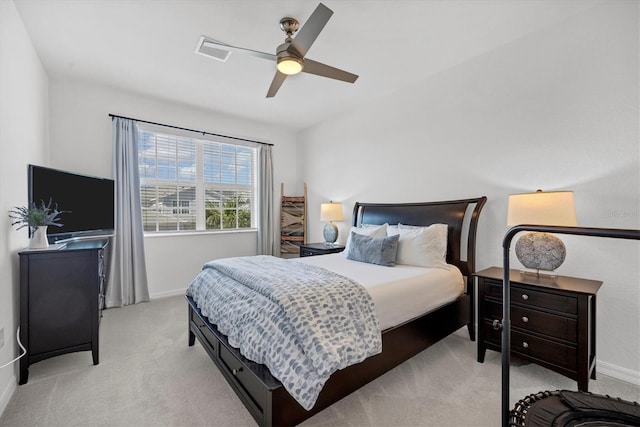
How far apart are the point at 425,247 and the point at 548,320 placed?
103cm

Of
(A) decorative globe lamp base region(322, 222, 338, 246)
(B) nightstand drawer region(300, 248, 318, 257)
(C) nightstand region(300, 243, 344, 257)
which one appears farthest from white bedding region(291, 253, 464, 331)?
(A) decorative globe lamp base region(322, 222, 338, 246)

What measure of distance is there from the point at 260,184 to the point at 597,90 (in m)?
4.19

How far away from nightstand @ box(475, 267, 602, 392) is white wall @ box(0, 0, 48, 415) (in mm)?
3410

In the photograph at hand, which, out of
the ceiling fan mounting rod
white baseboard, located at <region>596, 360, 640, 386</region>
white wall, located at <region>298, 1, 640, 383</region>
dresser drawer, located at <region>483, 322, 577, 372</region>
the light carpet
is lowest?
the light carpet

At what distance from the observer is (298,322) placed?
4.95 ft

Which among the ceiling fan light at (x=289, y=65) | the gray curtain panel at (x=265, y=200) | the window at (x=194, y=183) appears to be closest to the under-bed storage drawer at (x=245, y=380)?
the ceiling fan light at (x=289, y=65)

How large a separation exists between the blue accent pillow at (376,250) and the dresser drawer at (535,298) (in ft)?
2.68

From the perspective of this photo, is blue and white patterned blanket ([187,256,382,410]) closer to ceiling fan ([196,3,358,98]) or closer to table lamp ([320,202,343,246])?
ceiling fan ([196,3,358,98])

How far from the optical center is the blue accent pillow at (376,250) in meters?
2.76

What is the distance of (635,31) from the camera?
2.07 metres

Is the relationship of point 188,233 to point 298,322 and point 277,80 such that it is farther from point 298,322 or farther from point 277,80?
point 298,322

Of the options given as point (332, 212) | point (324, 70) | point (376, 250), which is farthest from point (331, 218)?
point (324, 70)

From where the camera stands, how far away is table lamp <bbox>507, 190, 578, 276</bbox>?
2.04 metres

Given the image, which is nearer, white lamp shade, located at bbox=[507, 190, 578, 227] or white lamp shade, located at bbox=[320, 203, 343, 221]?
white lamp shade, located at bbox=[507, 190, 578, 227]
